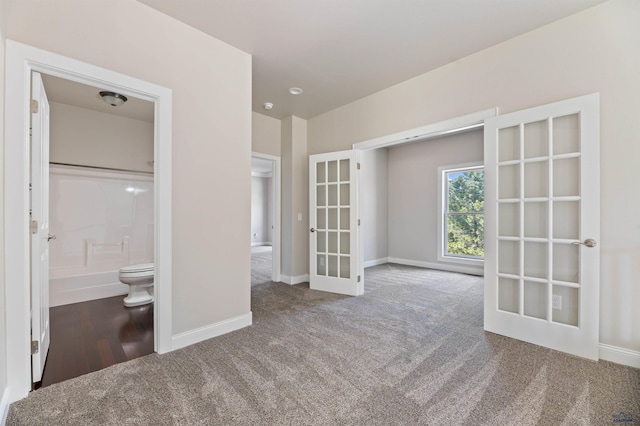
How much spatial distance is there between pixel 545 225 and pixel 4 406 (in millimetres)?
3845

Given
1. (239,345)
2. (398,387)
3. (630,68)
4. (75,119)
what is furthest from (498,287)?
(75,119)

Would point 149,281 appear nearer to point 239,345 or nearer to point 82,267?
point 82,267

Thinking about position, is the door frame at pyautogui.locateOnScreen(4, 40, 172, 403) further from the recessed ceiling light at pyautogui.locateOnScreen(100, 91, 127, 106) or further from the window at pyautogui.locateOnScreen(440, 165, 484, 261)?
the window at pyautogui.locateOnScreen(440, 165, 484, 261)

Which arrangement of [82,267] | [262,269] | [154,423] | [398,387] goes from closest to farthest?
1. [154,423]
2. [398,387]
3. [82,267]
4. [262,269]

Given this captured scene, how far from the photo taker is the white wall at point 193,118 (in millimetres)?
1876

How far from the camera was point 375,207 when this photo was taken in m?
6.04

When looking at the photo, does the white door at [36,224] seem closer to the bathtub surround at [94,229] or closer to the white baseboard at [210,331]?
the white baseboard at [210,331]

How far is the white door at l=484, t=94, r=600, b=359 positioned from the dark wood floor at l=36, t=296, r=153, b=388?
3.20m

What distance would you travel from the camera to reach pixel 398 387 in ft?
5.76

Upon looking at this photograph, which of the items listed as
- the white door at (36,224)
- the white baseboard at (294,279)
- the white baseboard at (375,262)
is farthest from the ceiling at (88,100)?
the white baseboard at (375,262)

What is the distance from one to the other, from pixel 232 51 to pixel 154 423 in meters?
2.91

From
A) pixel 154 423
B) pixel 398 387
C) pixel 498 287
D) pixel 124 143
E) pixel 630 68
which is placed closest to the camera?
pixel 154 423

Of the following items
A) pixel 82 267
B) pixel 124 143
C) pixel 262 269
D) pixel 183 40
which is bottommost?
pixel 262 269

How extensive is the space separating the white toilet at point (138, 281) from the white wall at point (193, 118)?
53.1 inches
